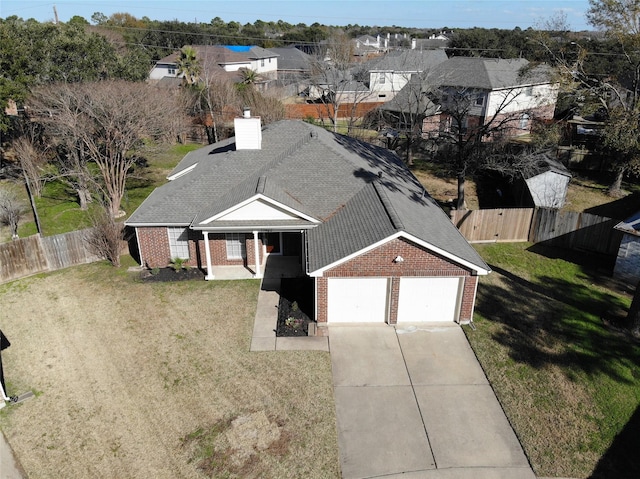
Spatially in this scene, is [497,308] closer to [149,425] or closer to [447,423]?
[447,423]

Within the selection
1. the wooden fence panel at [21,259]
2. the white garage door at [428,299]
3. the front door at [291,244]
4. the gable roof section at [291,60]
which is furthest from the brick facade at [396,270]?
the gable roof section at [291,60]

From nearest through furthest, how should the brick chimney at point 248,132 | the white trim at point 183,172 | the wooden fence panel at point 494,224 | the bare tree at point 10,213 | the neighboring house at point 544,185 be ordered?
1. the brick chimney at point 248,132
2. the wooden fence panel at point 494,224
3. the bare tree at point 10,213
4. the white trim at point 183,172
5. the neighboring house at point 544,185

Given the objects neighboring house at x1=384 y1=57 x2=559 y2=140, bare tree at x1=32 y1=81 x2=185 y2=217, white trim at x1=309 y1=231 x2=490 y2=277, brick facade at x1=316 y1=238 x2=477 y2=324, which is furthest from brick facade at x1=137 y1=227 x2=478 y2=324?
neighboring house at x1=384 y1=57 x2=559 y2=140

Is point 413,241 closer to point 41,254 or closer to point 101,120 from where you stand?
point 41,254

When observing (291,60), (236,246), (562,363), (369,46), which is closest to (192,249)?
(236,246)

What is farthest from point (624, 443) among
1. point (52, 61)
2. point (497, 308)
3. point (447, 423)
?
point (52, 61)

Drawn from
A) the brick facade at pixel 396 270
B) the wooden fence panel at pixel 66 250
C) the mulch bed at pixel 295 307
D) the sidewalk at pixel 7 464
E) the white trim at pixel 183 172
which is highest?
the white trim at pixel 183 172

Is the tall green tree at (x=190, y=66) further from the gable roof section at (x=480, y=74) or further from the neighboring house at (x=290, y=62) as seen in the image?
the neighboring house at (x=290, y=62)
